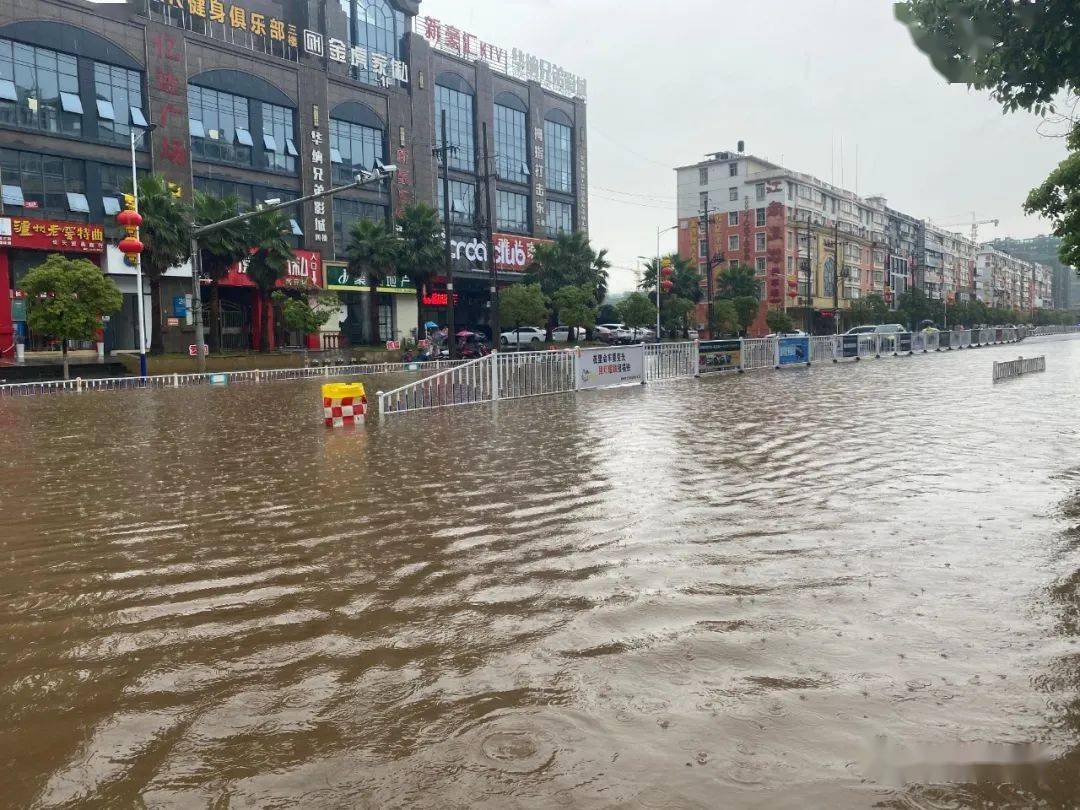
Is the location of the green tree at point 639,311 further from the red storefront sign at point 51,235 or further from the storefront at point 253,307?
the red storefront sign at point 51,235

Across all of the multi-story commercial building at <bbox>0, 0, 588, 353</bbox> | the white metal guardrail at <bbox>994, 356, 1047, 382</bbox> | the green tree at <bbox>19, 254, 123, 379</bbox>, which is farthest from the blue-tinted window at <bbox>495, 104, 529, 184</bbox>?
the white metal guardrail at <bbox>994, 356, 1047, 382</bbox>

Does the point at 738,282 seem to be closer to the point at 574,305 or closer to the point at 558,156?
the point at 558,156

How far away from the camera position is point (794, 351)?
36219 mm

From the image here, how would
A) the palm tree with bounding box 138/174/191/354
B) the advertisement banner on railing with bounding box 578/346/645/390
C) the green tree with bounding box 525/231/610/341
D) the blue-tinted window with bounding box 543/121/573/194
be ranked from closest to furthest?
1. the advertisement banner on railing with bounding box 578/346/645/390
2. the palm tree with bounding box 138/174/191/354
3. the green tree with bounding box 525/231/610/341
4. the blue-tinted window with bounding box 543/121/573/194

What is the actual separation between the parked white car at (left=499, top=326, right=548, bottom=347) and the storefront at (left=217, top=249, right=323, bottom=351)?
44.5 feet

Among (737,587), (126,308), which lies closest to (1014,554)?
(737,587)

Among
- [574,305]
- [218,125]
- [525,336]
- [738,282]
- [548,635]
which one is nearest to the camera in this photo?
[548,635]

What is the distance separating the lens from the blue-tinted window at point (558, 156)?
6831 centimetres

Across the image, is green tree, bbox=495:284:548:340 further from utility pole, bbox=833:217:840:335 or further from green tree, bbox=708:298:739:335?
utility pole, bbox=833:217:840:335

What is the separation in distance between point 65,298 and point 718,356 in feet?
79.9

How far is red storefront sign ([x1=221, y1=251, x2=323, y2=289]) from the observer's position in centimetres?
4484

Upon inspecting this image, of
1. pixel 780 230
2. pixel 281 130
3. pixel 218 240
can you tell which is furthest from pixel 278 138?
pixel 780 230

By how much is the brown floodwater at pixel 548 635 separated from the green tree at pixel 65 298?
23.7 meters

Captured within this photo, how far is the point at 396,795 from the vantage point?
2998 millimetres
